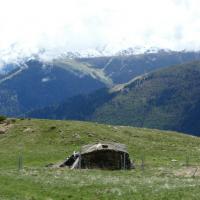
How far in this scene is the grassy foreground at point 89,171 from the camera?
42731 mm

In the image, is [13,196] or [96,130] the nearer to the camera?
[13,196]

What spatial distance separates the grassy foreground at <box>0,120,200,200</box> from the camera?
42731 millimetres

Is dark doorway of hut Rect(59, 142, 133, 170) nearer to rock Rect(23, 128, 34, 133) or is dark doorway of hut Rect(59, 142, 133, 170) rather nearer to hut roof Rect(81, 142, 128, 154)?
hut roof Rect(81, 142, 128, 154)

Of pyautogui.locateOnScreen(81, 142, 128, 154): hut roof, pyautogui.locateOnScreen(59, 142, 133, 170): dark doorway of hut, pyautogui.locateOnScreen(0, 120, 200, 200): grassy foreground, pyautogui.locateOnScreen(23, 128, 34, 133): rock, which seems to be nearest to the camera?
Result: pyautogui.locateOnScreen(0, 120, 200, 200): grassy foreground

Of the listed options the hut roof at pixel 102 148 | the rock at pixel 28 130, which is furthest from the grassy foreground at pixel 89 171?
the hut roof at pixel 102 148

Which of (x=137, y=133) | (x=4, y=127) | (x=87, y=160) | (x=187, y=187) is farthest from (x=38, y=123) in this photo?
(x=187, y=187)

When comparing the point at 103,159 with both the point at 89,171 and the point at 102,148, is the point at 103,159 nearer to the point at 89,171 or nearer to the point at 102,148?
the point at 102,148

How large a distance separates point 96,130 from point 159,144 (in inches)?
584

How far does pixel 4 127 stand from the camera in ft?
389

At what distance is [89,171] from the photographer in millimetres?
65312

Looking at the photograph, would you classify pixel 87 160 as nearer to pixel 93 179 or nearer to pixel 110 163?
pixel 110 163

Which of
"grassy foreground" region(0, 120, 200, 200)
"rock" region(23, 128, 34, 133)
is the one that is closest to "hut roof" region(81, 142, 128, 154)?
"grassy foreground" region(0, 120, 200, 200)

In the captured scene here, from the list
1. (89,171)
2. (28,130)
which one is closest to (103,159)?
(89,171)

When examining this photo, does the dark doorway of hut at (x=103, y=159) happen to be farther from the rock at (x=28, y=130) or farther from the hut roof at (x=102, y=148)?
the rock at (x=28, y=130)
